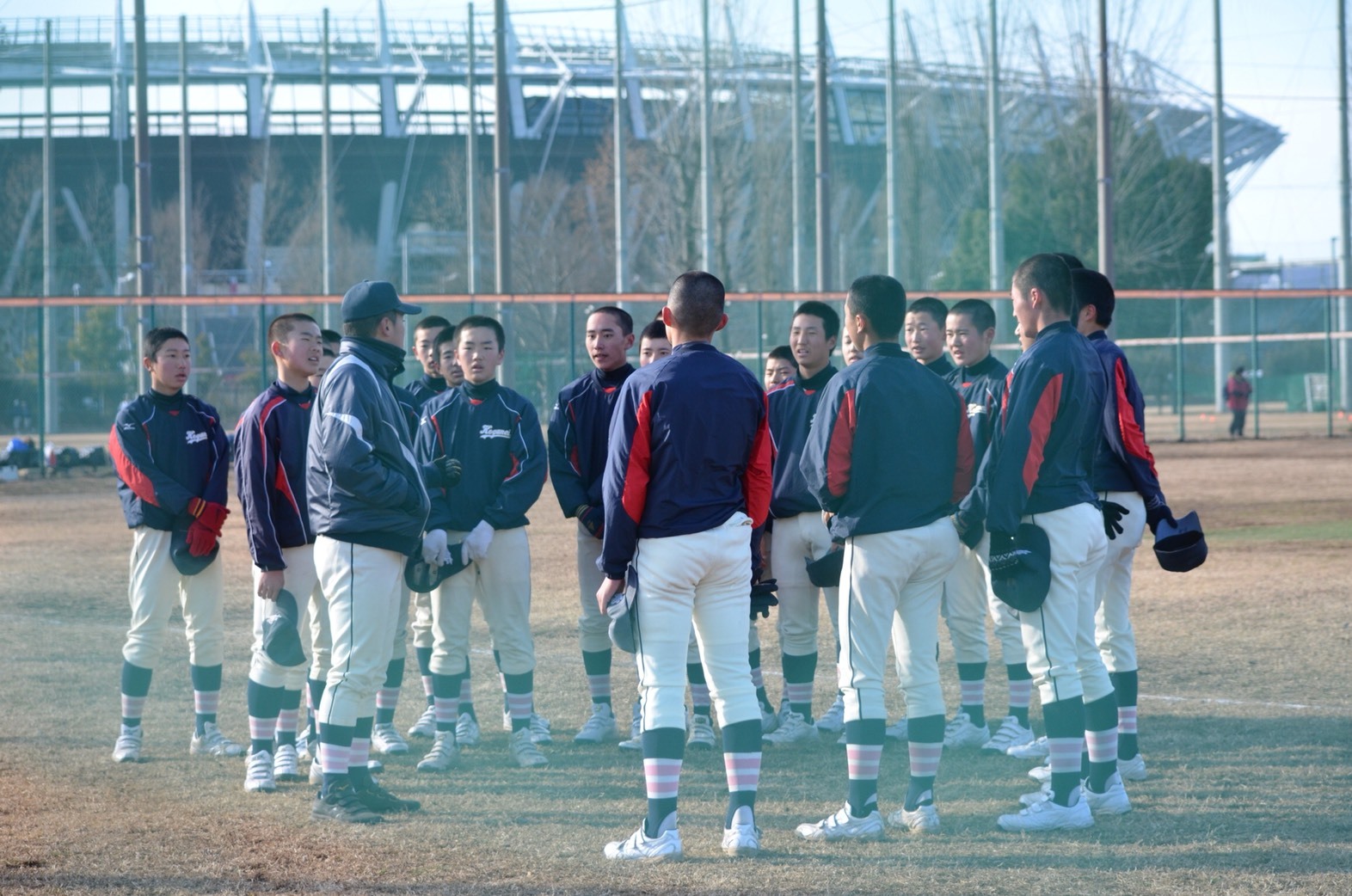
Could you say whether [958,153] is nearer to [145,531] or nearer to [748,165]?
[748,165]

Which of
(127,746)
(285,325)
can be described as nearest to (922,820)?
(285,325)

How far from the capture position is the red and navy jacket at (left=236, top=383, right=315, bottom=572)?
6332mm

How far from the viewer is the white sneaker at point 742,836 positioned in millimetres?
5273

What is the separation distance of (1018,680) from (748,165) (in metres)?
42.6

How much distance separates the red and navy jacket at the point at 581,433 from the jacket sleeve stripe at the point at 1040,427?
236cm

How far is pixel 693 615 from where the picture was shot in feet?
18.2

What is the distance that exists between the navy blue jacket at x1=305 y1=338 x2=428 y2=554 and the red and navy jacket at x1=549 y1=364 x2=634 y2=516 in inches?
51.7

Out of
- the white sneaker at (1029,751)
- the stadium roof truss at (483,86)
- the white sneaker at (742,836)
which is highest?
the stadium roof truss at (483,86)

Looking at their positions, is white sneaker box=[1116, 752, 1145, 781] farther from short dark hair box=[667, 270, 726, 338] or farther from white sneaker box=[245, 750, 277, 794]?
white sneaker box=[245, 750, 277, 794]

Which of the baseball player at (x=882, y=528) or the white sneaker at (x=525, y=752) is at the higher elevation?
the baseball player at (x=882, y=528)

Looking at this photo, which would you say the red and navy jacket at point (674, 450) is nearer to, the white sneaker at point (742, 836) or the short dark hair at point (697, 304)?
the short dark hair at point (697, 304)

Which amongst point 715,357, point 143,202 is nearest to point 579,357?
point 143,202

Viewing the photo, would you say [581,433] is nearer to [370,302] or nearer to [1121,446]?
[370,302]

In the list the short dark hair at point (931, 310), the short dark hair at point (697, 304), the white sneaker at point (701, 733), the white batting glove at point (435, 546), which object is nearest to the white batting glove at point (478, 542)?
the white batting glove at point (435, 546)
